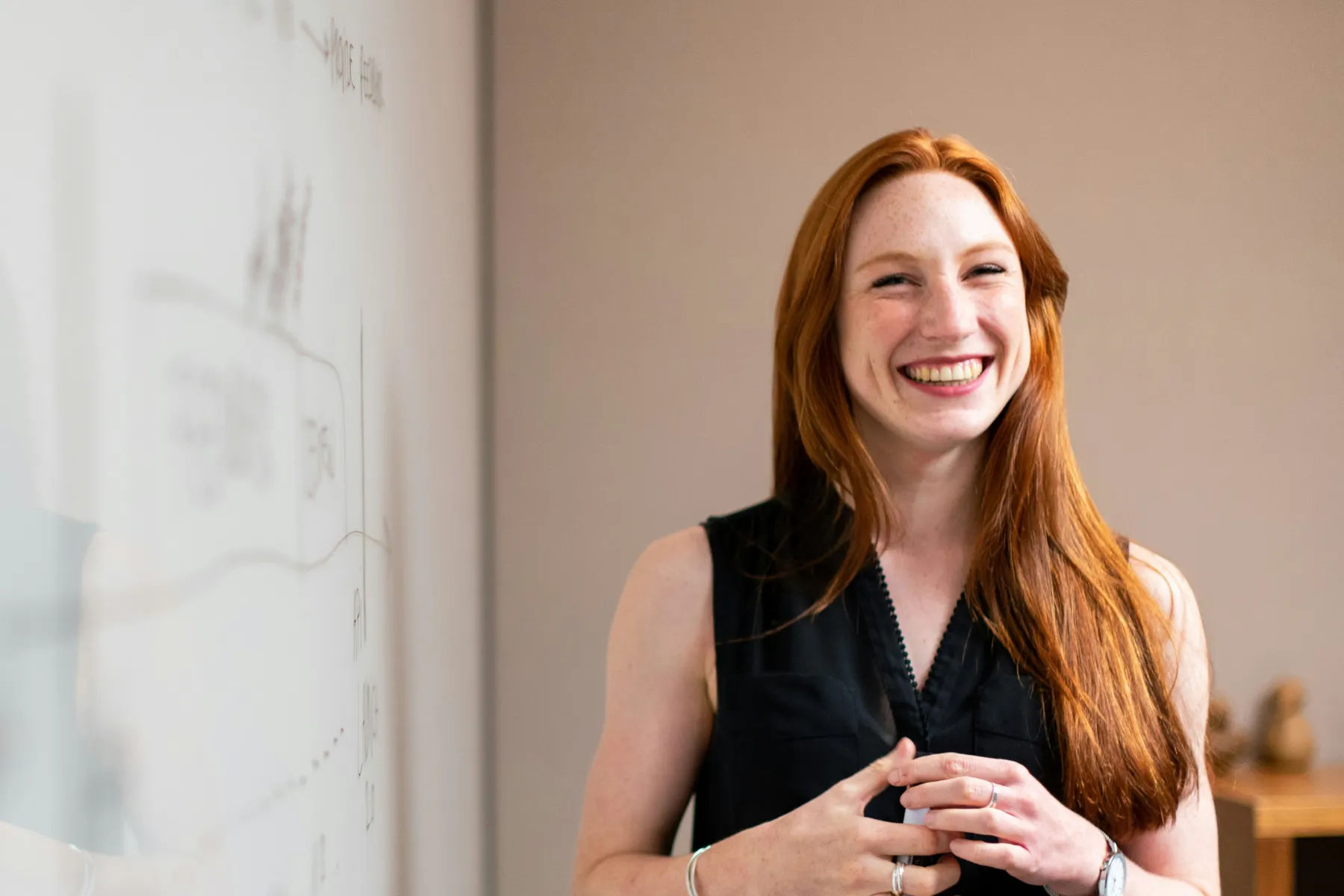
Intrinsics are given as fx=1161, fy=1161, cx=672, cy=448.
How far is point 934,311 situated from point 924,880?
24.1 inches

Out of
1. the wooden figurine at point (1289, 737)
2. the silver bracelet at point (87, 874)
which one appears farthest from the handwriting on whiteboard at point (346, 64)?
the wooden figurine at point (1289, 737)

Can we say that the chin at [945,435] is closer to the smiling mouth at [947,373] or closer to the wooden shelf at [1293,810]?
the smiling mouth at [947,373]

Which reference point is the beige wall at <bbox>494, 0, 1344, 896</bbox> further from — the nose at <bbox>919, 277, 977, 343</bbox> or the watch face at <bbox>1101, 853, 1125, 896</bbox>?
the watch face at <bbox>1101, 853, 1125, 896</bbox>

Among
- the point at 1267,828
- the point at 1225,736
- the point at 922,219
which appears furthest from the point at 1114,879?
the point at 1225,736

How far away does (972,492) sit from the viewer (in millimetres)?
1457

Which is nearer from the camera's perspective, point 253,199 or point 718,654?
point 253,199

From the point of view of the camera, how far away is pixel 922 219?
135cm

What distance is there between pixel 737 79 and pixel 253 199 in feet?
6.42

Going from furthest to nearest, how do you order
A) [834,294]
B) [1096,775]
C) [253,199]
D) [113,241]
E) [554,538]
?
[554,538] → [834,294] → [1096,775] → [253,199] → [113,241]

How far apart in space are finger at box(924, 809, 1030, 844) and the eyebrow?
0.61 meters

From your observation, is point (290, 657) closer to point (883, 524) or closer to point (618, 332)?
point (883, 524)

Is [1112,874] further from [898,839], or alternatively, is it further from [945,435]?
[945,435]

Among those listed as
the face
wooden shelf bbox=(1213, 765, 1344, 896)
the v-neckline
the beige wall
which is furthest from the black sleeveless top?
wooden shelf bbox=(1213, 765, 1344, 896)

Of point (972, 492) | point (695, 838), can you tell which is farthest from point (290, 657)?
point (972, 492)
